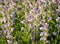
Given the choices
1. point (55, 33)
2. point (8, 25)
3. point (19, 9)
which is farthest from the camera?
point (19, 9)

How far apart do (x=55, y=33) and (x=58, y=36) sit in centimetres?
10

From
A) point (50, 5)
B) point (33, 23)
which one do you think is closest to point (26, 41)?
point (33, 23)

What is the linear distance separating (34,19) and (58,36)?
53cm

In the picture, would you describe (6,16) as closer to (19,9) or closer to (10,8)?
(10,8)

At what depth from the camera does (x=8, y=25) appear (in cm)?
266

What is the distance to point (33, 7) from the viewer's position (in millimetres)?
2771

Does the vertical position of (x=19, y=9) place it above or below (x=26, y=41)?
above

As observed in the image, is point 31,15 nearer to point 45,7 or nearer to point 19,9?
point 45,7

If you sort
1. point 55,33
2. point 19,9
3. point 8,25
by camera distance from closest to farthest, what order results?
point 8,25, point 55,33, point 19,9

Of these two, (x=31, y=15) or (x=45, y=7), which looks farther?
(x=45, y=7)

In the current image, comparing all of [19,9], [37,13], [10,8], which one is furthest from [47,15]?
[19,9]

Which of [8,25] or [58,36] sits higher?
[8,25]

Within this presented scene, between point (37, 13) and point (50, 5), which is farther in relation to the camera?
point (50, 5)

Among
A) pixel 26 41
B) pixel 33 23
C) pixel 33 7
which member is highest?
pixel 33 7
